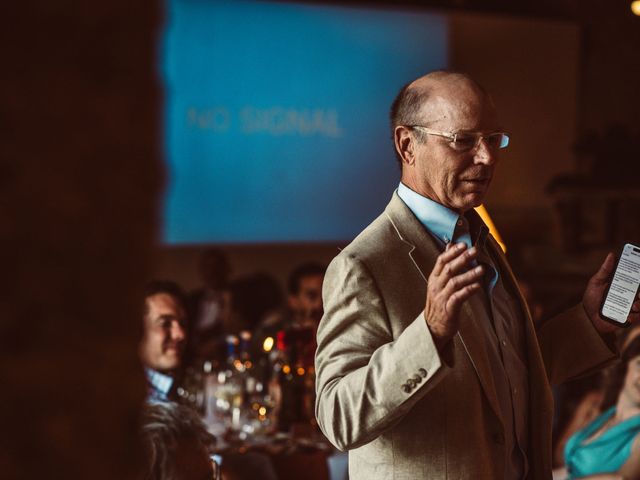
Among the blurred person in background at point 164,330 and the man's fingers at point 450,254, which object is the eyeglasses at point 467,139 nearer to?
the man's fingers at point 450,254

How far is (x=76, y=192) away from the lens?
58 centimetres

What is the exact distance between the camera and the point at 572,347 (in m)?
1.84

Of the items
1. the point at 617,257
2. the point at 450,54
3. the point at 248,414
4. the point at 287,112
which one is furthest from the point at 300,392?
the point at 450,54

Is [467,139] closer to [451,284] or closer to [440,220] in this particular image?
[440,220]

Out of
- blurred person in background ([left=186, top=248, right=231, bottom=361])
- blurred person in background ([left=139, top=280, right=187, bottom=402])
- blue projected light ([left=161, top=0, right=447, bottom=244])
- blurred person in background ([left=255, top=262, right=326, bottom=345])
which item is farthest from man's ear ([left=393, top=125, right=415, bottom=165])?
blue projected light ([left=161, top=0, right=447, bottom=244])

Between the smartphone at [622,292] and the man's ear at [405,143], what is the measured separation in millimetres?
451

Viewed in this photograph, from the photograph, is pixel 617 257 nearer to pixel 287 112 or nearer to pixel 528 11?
pixel 287 112

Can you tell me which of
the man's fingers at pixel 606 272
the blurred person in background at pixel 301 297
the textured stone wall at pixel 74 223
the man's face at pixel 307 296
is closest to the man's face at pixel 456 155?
the man's fingers at pixel 606 272

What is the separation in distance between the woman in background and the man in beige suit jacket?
5.93ft

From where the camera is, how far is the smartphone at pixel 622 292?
1771 mm

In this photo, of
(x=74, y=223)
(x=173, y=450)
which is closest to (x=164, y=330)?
(x=173, y=450)

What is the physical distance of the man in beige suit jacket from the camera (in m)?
1.43

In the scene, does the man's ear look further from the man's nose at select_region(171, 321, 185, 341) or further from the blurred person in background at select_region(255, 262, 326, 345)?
the blurred person in background at select_region(255, 262, 326, 345)

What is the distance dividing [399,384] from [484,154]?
0.45m
